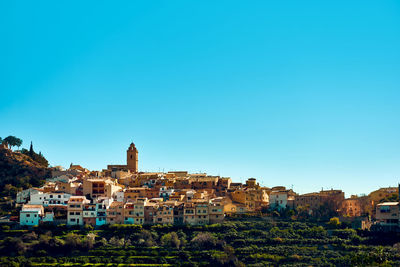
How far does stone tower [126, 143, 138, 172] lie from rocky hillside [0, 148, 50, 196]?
1596 centimetres

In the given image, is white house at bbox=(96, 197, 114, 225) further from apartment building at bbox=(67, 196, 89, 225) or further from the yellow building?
the yellow building

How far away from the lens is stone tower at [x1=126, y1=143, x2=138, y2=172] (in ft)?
337

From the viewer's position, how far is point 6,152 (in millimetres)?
94312

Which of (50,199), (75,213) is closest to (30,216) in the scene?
(50,199)

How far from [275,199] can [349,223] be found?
11998mm

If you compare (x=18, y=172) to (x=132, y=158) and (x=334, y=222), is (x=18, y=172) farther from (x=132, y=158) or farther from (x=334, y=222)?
(x=334, y=222)

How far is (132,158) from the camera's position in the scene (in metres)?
→ 103

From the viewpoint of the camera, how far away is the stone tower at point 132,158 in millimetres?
102750

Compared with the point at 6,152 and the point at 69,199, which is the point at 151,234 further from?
the point at 6,152

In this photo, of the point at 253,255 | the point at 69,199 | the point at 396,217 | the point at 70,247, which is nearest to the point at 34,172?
the point at 69,199

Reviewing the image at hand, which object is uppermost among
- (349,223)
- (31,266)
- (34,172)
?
(34,172)

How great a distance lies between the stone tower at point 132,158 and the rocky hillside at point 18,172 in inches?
628

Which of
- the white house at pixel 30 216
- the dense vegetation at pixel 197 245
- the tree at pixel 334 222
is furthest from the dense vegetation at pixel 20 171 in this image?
the tree at pixel 334 222

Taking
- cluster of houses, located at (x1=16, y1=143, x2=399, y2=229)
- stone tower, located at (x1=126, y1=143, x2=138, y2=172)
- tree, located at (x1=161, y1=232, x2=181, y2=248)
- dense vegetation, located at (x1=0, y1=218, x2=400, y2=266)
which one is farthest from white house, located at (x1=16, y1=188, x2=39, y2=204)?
stone tower, located at (x1=126, y1=143, x2=138, y2=172)
